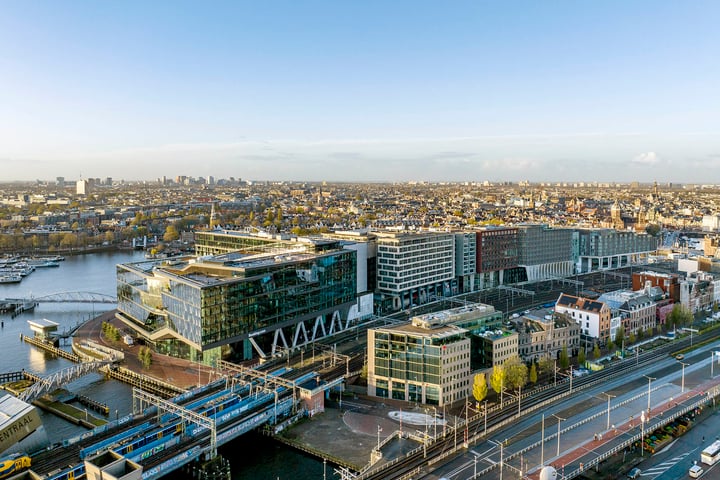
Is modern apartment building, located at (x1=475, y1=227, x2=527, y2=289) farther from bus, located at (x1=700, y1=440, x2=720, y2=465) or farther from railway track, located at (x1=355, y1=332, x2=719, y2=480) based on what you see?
bus, located at (x1=700, y1=440, x2=720, y2=465)

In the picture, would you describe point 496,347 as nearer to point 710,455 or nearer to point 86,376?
point 710,455

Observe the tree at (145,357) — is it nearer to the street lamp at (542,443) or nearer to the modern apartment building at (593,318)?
the street lamp at (542,443)

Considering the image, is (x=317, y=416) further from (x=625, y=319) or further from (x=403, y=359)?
(x=625, y=319)

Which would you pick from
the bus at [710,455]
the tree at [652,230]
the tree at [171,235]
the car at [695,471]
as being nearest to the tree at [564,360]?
the bus at [710,455]

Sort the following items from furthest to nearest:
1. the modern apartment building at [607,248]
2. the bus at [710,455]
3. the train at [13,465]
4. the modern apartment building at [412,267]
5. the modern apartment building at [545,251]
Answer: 1. the modern apartment building at [607,248]
2. the modern apartment building at [545,251]
3. the modern apartment building at [412,267]
4. the bus at [710,455]
5. the train at [13,465]

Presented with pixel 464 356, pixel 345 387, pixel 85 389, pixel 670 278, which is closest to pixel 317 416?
pixel 345 387

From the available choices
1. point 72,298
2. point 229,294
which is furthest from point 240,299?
point 72,298
